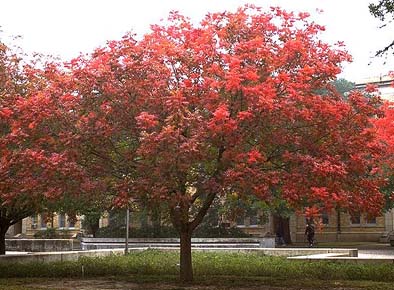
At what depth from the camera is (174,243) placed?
36.8 metres

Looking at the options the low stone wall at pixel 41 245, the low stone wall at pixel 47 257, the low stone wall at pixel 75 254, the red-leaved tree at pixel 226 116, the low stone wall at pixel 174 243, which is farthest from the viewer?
the low stone wall at pixel 41 245

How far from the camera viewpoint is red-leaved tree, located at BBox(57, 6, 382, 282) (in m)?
14.3

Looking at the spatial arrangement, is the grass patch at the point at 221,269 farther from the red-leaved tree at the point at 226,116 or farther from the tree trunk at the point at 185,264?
the red-leaved tree at the point at 226,116

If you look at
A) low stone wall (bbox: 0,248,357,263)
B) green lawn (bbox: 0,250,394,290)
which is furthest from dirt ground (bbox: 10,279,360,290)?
low stone wall (bbox: 0,248,357,263)

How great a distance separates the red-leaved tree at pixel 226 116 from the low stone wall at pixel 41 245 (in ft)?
73.4

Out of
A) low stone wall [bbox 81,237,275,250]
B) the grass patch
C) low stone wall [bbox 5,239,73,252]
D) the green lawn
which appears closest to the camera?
the green lawn

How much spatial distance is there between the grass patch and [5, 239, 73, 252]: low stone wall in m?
15.1

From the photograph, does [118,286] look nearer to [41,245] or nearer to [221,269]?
[221,269]

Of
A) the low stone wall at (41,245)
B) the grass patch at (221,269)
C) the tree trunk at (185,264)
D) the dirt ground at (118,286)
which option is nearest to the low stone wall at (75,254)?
the grass patch at (221,269)

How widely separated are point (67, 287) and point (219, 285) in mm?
4283

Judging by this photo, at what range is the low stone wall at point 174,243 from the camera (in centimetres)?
3388

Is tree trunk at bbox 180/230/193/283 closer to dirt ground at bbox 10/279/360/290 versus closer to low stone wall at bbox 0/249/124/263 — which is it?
dirt ground at bbox 10/279/360/290

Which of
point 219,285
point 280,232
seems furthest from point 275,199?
point 280,232

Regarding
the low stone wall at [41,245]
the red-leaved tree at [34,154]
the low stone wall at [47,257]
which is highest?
the red-leaved tree at [34,154]
